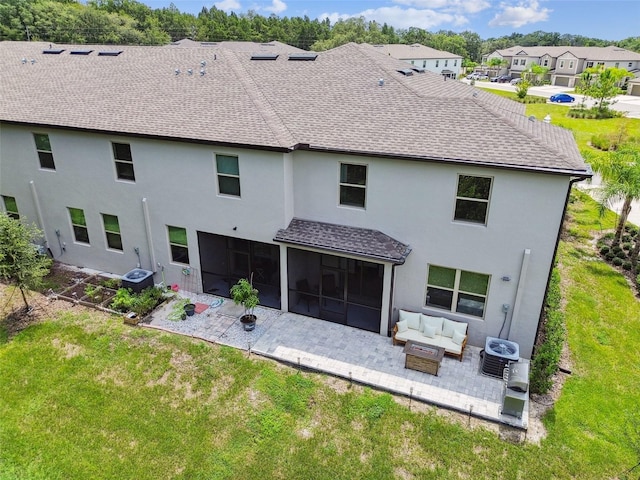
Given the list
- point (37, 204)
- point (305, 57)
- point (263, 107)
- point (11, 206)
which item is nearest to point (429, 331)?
point (263, 107)

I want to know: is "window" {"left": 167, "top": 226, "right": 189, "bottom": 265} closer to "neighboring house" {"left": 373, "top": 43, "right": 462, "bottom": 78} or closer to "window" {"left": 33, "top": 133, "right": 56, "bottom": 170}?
"window" {"left": 33, "top": 133, "right": 56, "bottom": 170}

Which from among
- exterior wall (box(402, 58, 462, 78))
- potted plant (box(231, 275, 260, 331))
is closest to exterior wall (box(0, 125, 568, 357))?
potted plant (box(231, 275, 260, 331))

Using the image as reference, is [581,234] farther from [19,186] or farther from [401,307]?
[19,186]

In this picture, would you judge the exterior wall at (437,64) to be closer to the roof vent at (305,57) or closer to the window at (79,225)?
the roof vent at (305,57)

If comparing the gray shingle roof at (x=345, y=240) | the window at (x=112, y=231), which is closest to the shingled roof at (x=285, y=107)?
the gray shingle roof at (x=345, y=240)

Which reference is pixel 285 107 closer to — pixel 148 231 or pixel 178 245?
pixel 178 245

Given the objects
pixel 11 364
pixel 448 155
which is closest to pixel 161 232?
pixel 11 364
